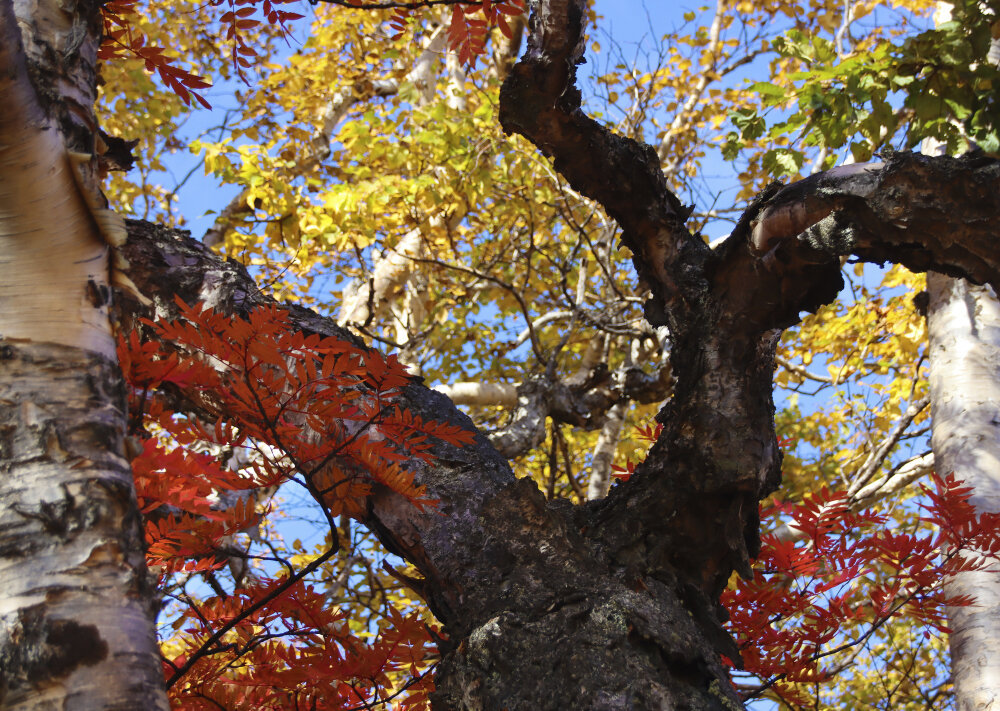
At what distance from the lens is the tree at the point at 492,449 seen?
1.00m

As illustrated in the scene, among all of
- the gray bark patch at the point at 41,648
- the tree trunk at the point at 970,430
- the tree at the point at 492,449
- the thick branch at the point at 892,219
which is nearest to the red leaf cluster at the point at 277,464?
the tree at the point at 492,449

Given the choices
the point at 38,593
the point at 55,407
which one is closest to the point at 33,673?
the point at 38,593

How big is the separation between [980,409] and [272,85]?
19.7 feet

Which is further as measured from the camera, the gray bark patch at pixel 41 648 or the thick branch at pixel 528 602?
the thick branch at pixel 528 602

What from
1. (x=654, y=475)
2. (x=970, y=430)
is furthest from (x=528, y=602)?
(x=970, y=430)

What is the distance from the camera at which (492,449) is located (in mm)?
2092

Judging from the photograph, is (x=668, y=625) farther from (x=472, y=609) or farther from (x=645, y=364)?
(x=645, y=364)

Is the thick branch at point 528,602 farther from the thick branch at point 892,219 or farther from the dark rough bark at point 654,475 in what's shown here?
the thick branch at point 892,219

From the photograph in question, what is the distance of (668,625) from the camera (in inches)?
60.3

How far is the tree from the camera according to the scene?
39.2 inches

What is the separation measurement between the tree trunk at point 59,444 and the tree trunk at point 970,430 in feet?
8.48

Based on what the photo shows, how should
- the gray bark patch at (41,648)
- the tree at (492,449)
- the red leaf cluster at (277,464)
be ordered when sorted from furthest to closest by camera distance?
the red leaf cluster at (277,464), the tree at (492,449), the gray bark patch at (41,648)

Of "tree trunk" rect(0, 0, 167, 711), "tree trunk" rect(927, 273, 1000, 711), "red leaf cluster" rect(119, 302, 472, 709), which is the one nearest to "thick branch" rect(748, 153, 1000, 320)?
"red leaf cluster" rect(119, 302, 472, 709)

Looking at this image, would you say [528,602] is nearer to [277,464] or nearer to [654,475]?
[654,475]
